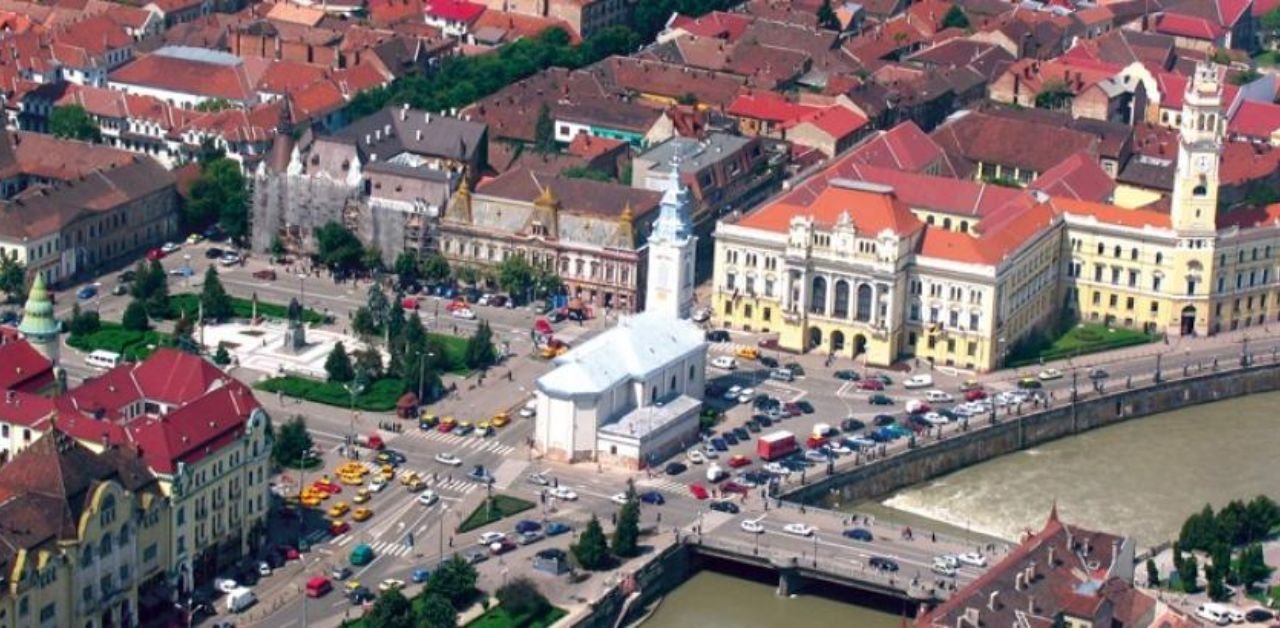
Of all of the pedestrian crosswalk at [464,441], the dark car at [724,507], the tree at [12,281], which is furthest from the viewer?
the tree at [12,281]

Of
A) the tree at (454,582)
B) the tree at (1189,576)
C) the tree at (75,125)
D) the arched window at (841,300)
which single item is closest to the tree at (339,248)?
the tree at (75,125)

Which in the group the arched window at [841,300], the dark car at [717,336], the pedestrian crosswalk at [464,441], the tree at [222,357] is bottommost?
the pedestrian crosswalk at [464,441]

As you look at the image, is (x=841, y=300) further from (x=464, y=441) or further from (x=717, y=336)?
(x=464, y=441)

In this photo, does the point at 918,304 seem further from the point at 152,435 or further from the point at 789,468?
the point at 152,435

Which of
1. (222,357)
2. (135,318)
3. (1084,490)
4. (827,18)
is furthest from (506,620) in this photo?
(827,18)

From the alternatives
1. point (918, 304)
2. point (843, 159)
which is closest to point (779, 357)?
point (918, 304)

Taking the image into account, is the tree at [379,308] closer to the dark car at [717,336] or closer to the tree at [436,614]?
the dark car at [717,336]

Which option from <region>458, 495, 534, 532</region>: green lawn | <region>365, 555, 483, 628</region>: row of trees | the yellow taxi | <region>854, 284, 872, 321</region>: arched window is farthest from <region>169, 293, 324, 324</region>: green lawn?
<region>365, 555, 483, 628</region>: row of trees

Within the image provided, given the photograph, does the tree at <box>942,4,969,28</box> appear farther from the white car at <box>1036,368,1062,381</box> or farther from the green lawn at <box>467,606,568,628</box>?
the green lawn at <box>467,606,568,628</box>
